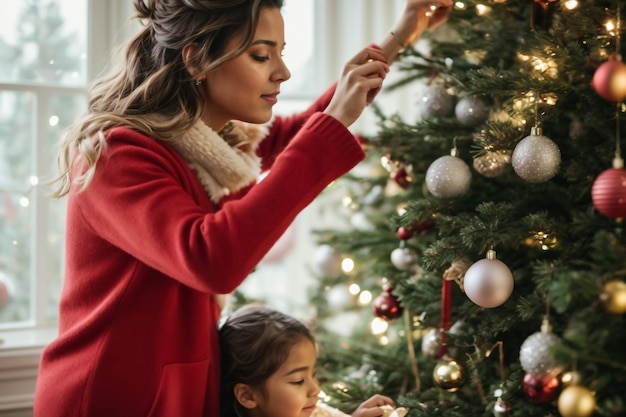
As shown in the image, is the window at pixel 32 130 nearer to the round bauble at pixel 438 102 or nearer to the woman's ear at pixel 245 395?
the woman's ear at pixel 245 395

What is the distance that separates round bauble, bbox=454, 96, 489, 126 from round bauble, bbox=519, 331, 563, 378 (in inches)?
21.1

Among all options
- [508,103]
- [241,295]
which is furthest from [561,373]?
[241,295]

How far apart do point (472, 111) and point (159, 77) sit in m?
0.67

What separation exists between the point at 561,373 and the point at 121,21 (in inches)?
62.9

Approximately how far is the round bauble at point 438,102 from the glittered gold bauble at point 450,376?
580mm

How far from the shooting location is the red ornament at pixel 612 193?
3.52ft

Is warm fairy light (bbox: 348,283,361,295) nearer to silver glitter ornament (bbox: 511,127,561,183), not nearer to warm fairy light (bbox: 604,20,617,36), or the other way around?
silver glitter ornament (bbox: 511,127,561,183)

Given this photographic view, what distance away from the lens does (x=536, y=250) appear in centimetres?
143

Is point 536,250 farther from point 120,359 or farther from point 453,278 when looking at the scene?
point 120,359

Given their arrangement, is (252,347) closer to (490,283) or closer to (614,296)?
(490,283)

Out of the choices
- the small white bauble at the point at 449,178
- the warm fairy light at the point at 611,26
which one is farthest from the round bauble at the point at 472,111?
the warm fairy light at the point at 611,26

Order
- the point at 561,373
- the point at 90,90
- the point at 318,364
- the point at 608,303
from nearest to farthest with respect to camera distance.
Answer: the point at 608,303 < the point at 561,373 < the point at 90,90 < the point at 318,364

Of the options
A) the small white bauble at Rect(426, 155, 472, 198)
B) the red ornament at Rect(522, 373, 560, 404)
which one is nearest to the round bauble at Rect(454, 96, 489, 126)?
the small white bauble at Rect(426, 155, 472, 198)

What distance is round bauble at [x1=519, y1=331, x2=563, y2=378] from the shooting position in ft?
3.86
